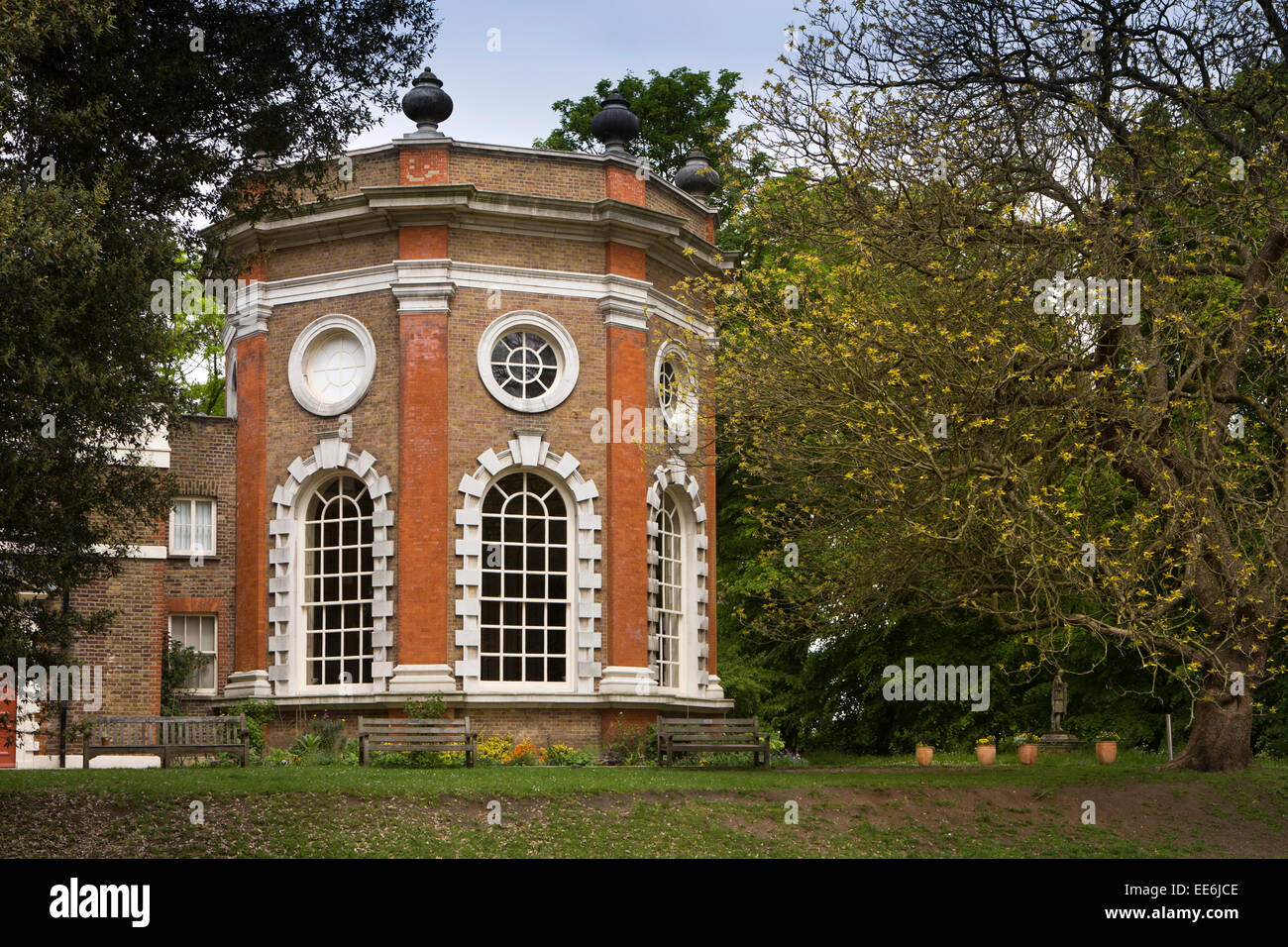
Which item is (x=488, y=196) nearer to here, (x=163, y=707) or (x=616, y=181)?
(x=616, y=181)

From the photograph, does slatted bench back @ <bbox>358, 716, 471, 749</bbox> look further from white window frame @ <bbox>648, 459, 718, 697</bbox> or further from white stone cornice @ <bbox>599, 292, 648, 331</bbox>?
white stone cornice @ <bbox>599, 292, 648, 331</bbox>

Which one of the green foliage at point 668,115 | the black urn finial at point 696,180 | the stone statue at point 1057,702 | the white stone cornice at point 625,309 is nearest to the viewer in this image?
the white stone cornice at point 625,309

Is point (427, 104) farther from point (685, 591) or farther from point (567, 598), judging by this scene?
point (685, 591)

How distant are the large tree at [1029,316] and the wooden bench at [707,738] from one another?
3.51 m

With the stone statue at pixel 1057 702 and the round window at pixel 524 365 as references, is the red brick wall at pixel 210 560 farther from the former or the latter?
the stone statue at pixel 1057 702

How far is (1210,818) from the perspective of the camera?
16562 millimetres

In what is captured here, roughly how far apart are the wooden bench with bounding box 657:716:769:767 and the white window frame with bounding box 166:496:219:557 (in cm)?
896

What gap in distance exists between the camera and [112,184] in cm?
1361

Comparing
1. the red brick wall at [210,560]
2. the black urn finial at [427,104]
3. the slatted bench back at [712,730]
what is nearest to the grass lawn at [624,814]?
the slatted bench back at [712,730]

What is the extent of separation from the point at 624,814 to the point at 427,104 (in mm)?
13691

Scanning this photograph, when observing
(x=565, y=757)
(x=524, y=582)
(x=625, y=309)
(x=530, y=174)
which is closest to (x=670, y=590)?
(x=524, y=582)

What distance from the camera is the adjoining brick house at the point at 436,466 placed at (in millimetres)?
22938

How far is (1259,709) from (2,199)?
80.3 feet
